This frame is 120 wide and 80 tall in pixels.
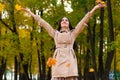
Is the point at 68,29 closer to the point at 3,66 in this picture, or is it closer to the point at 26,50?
the point at 26,50

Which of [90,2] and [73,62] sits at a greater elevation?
[90,2]

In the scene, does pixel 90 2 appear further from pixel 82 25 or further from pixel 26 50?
pixel 82 25

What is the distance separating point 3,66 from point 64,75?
26.8 m

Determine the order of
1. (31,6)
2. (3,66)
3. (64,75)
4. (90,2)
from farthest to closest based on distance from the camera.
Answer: (3,66) < (31,6) < (90,2) < (64,75)

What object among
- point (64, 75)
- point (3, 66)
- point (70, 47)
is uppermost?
point (3, 66)

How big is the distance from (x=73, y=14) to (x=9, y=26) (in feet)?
19.2

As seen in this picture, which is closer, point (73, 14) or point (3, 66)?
point (73, 14)

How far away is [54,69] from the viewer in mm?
6078

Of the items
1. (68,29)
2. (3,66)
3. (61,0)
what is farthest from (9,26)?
(68,29)

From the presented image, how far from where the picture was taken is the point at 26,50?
25.2m

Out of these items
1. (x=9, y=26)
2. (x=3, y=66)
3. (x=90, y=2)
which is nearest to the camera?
(x=90, y=2)

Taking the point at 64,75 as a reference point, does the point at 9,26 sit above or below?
above

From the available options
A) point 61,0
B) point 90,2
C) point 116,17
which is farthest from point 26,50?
point 90,2

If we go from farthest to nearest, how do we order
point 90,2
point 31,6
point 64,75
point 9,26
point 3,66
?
1. point 3,66
2. point 9,26
3. point 31,6
4. point 90,2
5. point 64,75
